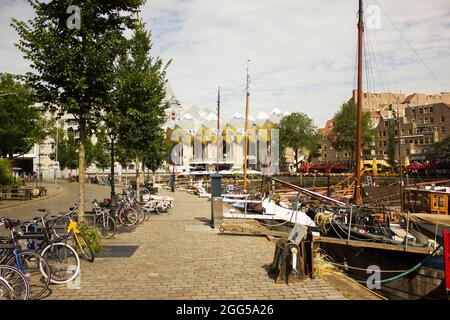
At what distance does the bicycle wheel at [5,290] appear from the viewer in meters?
5.53

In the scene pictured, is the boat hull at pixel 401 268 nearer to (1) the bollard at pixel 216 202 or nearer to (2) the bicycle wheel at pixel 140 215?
(1) the bollard at pixel 216 202

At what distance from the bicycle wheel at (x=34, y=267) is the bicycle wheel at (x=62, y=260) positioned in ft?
1.84

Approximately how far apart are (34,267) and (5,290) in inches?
42.1

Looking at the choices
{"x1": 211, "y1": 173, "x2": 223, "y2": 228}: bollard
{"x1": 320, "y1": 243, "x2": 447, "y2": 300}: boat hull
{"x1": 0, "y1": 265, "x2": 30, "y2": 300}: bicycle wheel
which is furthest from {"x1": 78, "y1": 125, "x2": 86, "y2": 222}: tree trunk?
{"x1": 320, "y1": 243, "x2": 447, "y2": 300}: boat hull

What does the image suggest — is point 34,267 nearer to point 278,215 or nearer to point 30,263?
point 30,263

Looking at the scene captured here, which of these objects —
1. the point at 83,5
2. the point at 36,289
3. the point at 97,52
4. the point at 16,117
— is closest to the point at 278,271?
the point at 36,289

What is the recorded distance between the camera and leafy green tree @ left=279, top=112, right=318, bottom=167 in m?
105

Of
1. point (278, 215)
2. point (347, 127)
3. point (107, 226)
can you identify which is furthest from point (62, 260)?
point (347, 127)

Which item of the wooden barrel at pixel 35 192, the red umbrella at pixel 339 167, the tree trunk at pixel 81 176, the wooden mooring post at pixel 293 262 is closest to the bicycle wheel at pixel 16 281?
the tree trunk at pixel 81 176

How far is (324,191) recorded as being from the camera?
1375 inches

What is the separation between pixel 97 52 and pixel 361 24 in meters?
18.2

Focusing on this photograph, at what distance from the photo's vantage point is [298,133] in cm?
10538

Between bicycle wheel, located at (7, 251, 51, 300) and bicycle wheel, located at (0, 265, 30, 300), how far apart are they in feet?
2.17

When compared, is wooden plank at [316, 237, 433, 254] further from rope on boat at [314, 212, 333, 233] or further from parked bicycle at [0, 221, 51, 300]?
parked bicycle at [0, 221, 51, 300]
